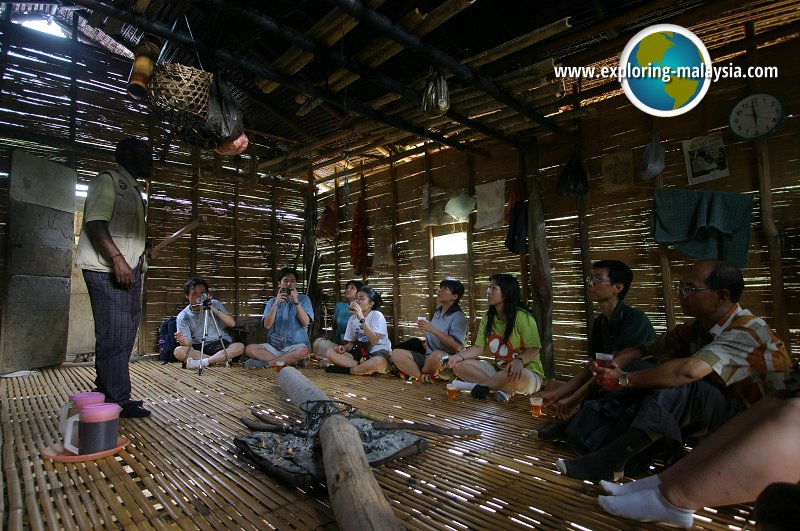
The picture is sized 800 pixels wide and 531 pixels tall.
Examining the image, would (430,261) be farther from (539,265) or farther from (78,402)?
(78,402)

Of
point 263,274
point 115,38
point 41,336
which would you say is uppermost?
point 115,38

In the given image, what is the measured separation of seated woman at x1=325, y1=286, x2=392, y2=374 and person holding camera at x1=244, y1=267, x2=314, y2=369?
2.00ft

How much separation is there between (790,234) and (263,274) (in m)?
8.51

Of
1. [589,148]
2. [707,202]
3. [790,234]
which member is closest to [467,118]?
[589,148]

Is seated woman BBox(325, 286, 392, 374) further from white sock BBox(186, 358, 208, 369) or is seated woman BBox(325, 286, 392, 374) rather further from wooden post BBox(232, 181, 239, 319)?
wooden post BBox(232, 181, 239, 319)

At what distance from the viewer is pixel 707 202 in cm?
436

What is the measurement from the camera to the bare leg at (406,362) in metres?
5.23

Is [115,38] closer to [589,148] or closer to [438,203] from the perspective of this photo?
[438,203]

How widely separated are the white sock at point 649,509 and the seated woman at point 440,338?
304cm

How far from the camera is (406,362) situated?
5270 millimetres

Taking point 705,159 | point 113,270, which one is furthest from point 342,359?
point 705,159

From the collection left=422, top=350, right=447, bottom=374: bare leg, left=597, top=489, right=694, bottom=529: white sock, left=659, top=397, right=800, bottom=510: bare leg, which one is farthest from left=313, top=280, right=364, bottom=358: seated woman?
left=659, top=397, right=800, bottom=510: bare leg

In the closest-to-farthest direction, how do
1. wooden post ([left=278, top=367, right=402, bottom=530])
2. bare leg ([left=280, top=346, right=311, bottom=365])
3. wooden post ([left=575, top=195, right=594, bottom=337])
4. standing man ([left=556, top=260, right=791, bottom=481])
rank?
wooden post ([left=278, top=367, right=402, bottom=530])
standing man ([left=556, top=260, right=791, bottom=481])
wooden post ([left=575, top=195, right=594, bottom=337])
bare leg ([left=280, top=346, right=311, bottom=365])

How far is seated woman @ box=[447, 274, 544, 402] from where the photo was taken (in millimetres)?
4141
